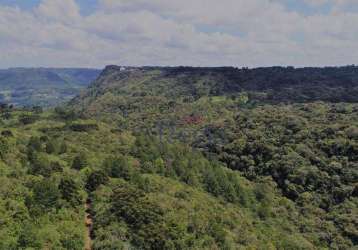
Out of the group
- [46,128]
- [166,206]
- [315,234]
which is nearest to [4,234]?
[166,206]

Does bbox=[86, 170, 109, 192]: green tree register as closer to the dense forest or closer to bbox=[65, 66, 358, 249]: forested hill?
the dense forest

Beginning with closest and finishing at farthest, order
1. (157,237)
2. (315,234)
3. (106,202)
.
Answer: (157,237)
(106,202)
(315,234)

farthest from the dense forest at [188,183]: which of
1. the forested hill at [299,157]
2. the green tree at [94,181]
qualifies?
the forested hill at [299,157]

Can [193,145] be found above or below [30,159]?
below

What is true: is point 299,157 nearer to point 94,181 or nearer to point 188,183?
point 188,183

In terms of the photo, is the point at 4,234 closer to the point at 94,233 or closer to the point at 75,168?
the point at 94,233

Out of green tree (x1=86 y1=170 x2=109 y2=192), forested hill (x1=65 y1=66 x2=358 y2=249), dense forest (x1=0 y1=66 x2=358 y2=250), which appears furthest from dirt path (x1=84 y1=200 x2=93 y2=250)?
forested hill (x1=65 y1=66 x2=358 y2=249)

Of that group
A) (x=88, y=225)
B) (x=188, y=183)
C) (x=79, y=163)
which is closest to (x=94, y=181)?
(x=79, y=163)

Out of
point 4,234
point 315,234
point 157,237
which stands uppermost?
point 4,234
